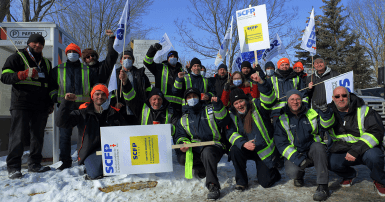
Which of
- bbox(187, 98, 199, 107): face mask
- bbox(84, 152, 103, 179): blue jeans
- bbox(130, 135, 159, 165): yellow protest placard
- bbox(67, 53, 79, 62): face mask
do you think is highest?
bbox(67, 53, 79, 62): face mask

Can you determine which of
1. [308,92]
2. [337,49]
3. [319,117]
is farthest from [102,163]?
[337,49]

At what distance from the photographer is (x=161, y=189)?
390 centimetres

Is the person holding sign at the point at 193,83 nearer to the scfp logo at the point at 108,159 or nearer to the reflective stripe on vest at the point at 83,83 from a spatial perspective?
the reflective stripe on vest at the point at 83,83

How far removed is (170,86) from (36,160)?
2.63 metres

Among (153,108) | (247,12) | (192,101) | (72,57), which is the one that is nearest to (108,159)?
(153,108)

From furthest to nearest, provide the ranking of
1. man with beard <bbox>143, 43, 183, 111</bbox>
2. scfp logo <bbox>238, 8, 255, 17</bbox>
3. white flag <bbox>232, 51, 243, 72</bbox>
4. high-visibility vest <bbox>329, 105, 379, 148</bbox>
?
white flag <bbox>232, 51, 243, 72</bbox> → scfp logo <bbox>238, 8, 255, 17</bbox> → man with beard <bbox>143, 43, 183, 111</bbox> → high-visibility vest <bbox>329, 105, 379, 148</bbox>

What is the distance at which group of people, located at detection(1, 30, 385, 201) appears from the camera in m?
3.70

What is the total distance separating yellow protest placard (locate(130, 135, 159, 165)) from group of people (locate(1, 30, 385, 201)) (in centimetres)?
41

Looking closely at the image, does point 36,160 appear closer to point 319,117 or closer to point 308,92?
point 319,117

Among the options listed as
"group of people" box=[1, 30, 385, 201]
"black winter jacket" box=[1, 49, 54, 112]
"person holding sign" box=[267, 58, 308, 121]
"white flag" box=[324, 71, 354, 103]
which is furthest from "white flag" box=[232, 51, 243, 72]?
"black winter jacket" box=[1, 49, 54, 112]

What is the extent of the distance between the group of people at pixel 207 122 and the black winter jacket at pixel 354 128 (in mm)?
11

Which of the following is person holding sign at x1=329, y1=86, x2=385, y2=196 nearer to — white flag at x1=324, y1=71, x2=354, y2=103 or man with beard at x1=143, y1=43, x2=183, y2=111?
white flag at x1=324, y1=71, x2=354, y2=103

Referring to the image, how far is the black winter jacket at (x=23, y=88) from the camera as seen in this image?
416cm

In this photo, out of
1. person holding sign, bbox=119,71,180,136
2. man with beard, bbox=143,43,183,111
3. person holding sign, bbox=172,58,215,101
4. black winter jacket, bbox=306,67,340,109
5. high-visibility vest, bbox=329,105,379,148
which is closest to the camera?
high-visibility vest, bbox=329,105,379,148
